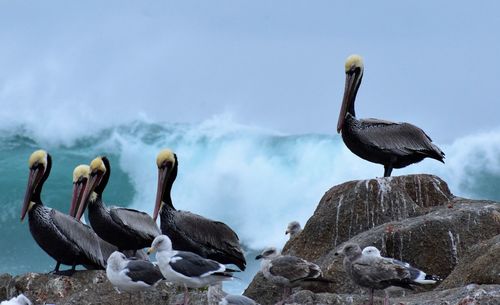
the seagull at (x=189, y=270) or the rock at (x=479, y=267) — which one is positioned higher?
the rock at (x=479, y=267)

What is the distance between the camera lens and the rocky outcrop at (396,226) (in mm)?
11305

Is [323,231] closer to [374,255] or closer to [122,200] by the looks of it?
[374,255]

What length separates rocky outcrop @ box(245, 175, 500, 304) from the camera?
11.3 meters

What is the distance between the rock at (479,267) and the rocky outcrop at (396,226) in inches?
18.5

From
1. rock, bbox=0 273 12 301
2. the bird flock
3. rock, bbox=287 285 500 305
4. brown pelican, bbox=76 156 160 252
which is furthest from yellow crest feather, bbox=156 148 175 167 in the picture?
rock, bbox=287 285 500 305

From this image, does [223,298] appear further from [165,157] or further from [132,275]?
[165,157]

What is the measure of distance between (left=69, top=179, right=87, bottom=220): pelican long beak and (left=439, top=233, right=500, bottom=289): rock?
5476 millimetres

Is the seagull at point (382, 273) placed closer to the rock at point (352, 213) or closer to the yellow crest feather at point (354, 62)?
the rock at point (352, 213)

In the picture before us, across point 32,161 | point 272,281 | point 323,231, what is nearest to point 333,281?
point 272,281

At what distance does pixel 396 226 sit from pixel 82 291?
3.00 meters

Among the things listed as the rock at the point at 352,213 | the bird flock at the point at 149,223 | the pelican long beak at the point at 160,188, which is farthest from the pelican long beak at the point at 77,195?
the rock at the point at 352,213

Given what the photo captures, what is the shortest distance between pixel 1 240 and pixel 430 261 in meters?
21.4

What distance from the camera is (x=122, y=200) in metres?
31.8

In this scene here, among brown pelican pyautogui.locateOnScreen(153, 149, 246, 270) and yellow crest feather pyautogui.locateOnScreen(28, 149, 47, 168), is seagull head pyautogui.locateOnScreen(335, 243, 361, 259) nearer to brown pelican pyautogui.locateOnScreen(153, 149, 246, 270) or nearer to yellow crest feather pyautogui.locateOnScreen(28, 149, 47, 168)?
brown pelican pyautogui.locateOnScreen(153, 149, 246, 270)
